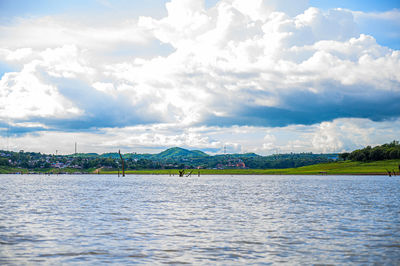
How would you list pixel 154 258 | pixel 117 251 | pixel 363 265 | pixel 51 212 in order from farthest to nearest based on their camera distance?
1. pixel 51 212
2. pixel 117 251
3. pixel 154 258
4. pixel 363 265

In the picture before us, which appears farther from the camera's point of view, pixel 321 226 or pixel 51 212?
pixel 51 212

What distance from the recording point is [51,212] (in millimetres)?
47344

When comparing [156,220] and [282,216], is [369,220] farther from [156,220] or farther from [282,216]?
[156,220]

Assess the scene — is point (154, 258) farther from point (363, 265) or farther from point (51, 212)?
point (51, 212)

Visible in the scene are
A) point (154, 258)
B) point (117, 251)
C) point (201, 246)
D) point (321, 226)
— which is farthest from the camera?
point (321, 226)

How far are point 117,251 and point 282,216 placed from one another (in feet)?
75.7

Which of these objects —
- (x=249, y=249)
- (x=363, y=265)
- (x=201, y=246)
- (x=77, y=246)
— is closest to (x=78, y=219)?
(x=77, y=246)

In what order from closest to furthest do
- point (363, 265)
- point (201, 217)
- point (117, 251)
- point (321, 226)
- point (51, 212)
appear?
point (363, 265), point (117, 251), point (321, 226), point (201, 217), point (51, 212)

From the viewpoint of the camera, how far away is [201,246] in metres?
26.6

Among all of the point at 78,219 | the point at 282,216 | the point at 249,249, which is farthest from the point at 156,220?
the point at 249,249

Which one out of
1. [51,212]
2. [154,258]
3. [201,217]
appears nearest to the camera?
[154,258]

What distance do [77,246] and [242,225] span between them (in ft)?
50.3

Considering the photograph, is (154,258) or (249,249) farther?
(249,249)

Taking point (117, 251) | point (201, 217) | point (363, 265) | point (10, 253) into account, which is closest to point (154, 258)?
point (117, 251)
